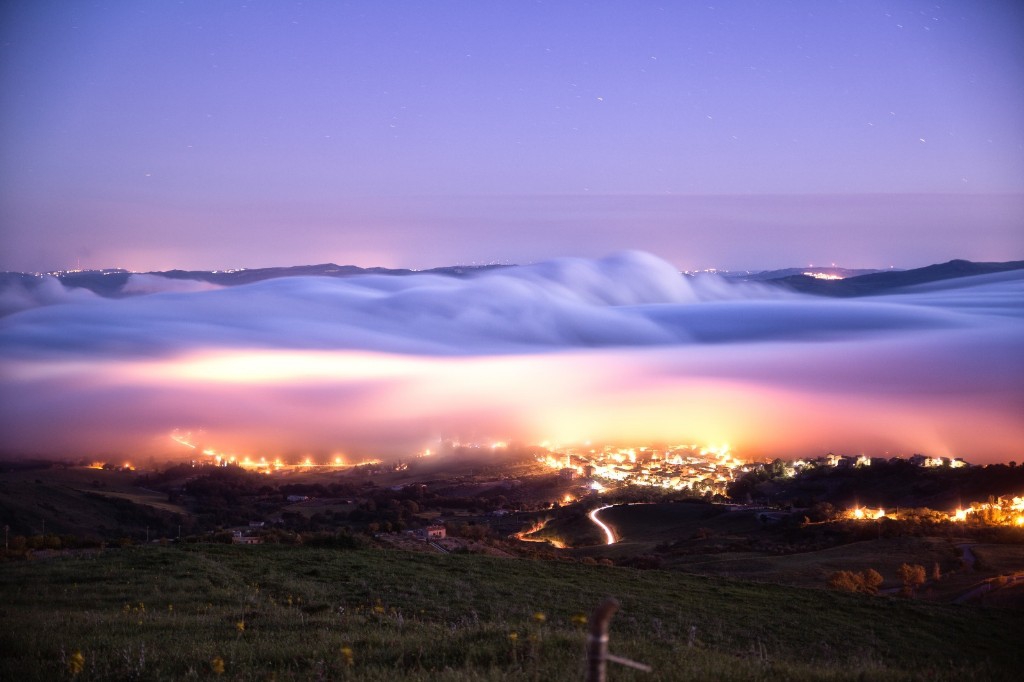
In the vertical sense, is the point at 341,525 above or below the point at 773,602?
below

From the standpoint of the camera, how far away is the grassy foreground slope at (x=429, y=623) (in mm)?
7004

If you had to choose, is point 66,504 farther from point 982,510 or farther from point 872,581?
point 982,510

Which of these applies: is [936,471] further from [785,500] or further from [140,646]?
[140,646]

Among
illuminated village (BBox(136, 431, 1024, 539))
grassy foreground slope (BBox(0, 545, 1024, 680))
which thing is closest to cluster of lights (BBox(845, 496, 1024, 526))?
illuminated village (BBox(136, 431, 1024, 539))

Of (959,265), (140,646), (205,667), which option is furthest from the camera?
(959,265)

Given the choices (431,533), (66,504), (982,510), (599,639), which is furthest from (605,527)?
(599,639)

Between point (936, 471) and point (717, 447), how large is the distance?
20031 mm

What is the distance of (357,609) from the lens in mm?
12164

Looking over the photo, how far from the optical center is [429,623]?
11039 mm

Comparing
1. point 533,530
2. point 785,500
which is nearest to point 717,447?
point 785,500

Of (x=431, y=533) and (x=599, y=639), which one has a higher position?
(x=599, y=639)

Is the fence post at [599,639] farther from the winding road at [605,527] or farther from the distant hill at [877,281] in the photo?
the distant hill at [877,281]

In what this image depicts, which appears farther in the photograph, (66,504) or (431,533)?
(66,504)

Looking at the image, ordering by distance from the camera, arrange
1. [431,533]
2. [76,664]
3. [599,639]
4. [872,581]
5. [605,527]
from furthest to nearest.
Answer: [605,527], [431,533], [872,581], [76,664], [599,639]
